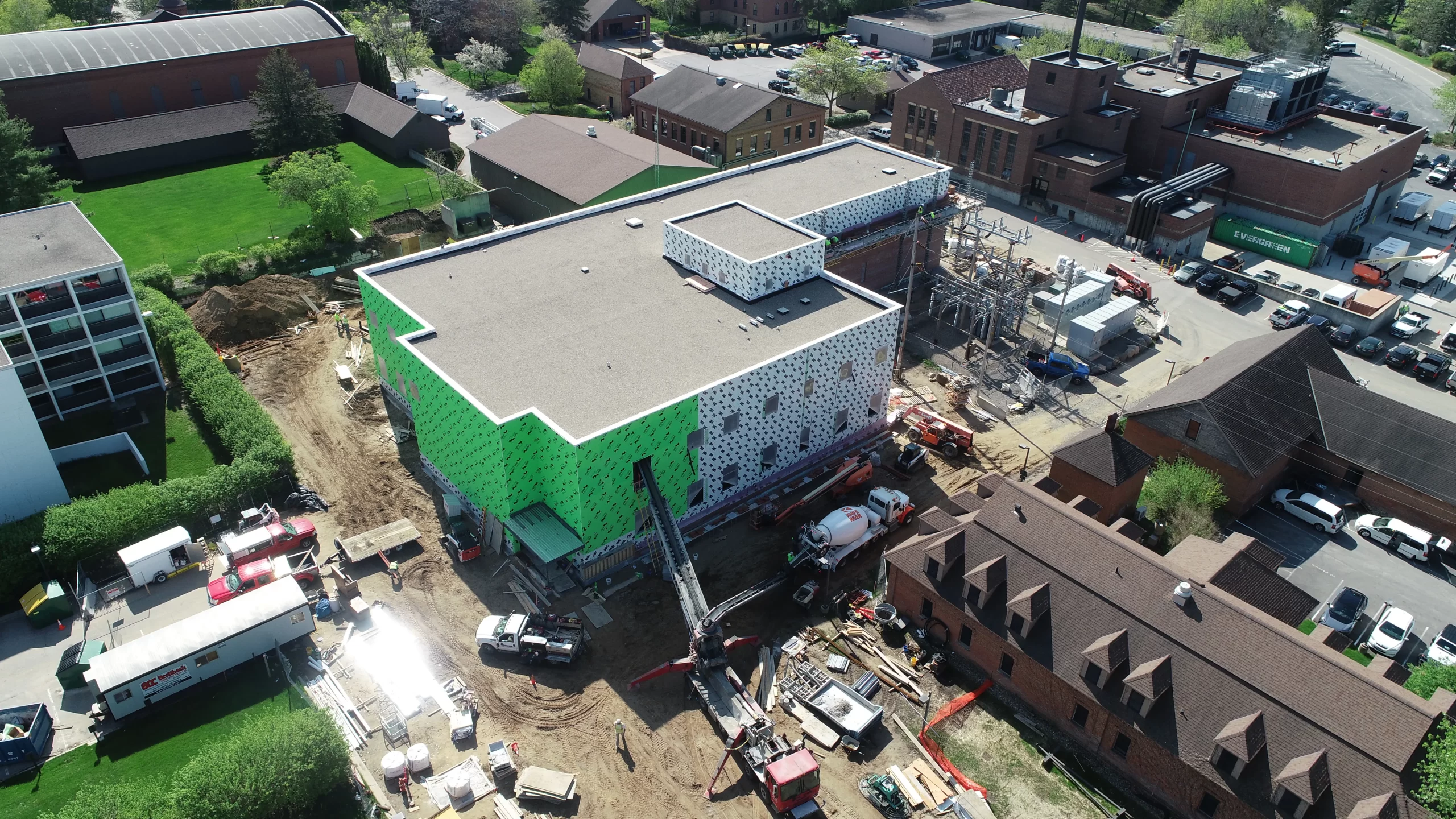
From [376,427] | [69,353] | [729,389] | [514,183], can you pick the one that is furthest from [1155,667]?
[514,183]

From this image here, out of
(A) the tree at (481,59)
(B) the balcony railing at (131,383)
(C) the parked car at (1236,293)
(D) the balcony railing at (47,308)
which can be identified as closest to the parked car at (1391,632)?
(C) the parked car at (1236,293)

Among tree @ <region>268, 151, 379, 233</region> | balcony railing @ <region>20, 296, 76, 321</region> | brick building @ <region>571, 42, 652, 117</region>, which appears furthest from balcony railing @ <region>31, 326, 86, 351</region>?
brick building @ <region>571, 42, 652, 117</region>

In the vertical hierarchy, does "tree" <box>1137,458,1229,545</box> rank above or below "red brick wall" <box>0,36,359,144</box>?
below

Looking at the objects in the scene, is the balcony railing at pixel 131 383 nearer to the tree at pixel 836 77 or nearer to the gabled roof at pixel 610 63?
the gabled roof at pixel 610 63

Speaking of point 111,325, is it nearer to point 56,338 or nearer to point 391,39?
point 56,338

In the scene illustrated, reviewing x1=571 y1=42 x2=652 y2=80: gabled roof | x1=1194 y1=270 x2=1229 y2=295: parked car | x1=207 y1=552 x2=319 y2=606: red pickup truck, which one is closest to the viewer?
x1=207 y1=552 x2=319 y2=606: red pickup truck

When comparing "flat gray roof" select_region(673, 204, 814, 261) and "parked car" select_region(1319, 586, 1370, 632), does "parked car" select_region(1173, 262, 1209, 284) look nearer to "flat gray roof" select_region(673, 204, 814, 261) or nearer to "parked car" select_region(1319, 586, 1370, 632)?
"parked car" select_region(1319, 586, 1370, 632)

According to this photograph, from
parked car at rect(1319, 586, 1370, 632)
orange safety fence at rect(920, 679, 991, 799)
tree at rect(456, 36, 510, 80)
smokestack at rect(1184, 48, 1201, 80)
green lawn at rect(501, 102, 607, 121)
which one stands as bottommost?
orange safety fence at rect(920, 679, 991, 799)
